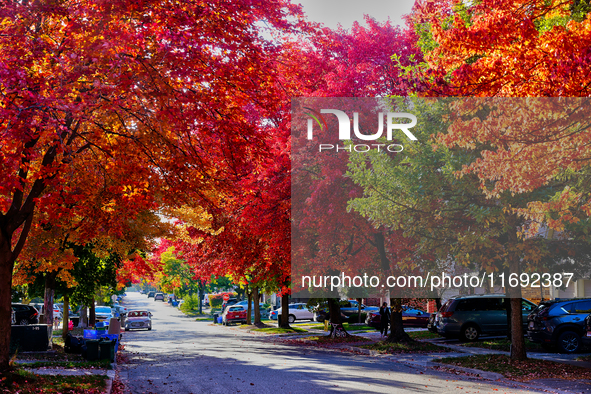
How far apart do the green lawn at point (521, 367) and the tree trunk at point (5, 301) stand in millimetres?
10804

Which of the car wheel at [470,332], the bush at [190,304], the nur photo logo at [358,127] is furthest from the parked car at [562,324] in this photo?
the bush at [190,304]

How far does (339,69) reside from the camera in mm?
19375

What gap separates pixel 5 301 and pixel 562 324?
15.9 m

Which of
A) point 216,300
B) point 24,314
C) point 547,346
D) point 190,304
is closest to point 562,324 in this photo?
point 547,346

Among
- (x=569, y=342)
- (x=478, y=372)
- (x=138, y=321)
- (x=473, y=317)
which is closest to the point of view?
(x=478, y=372)

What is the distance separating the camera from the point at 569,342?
1847 cm

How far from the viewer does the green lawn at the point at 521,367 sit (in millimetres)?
13637

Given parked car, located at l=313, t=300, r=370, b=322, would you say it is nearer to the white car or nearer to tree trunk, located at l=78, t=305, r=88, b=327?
the white car

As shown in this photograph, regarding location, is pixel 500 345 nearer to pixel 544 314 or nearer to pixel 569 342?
pixel 544 314

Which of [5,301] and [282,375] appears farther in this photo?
[282,375]

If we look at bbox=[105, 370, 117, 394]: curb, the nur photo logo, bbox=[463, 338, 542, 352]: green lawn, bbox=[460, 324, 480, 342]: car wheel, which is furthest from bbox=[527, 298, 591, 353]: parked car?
bbox=[105, 370, 117, 394]: curb

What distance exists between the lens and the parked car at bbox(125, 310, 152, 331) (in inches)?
1593

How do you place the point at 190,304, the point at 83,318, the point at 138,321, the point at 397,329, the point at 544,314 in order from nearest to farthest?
the point at 544,314 < the point at 397,329 < the point at 138,321 < the point at 83,318 < the point at 190,304

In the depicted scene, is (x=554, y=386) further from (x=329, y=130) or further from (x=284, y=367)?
(x=329, y=130)
